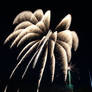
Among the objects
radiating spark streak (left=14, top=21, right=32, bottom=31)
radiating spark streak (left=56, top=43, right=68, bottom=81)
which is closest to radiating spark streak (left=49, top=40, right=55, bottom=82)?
radiating spark streak (left=56, top=43, right=68, bottom=81)

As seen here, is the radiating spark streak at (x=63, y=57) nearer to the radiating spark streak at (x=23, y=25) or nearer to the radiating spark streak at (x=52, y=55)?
the radiating spark streak at (x=52, y=55)

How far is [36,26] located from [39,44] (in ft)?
7.16

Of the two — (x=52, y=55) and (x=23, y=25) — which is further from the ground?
(x=23, y=25)

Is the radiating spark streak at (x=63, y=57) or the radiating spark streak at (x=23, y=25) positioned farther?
the radiating spark streak at (x=23, y=25)

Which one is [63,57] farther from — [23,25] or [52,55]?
[23,25]

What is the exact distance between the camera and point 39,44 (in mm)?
20734

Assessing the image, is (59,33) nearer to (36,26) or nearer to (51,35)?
(51,35)

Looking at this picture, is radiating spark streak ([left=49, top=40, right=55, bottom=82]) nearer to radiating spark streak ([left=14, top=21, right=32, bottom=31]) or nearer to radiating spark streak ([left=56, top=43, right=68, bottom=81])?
radiating spark streak ([left=56, top=43, right=68, bottom=81])

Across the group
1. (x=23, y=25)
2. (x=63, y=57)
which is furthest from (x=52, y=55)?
(x=23, y=25)

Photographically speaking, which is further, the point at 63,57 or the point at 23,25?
the point at 23,25

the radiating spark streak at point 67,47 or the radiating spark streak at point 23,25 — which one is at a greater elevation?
the radiating spark streak at point 23,25

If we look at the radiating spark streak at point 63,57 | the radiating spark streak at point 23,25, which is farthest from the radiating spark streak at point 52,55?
the radiating spark streak at point 23,25

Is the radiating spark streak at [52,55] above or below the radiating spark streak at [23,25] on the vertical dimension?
below

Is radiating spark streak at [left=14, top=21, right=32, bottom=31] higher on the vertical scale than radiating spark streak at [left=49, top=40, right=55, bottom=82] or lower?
higher
